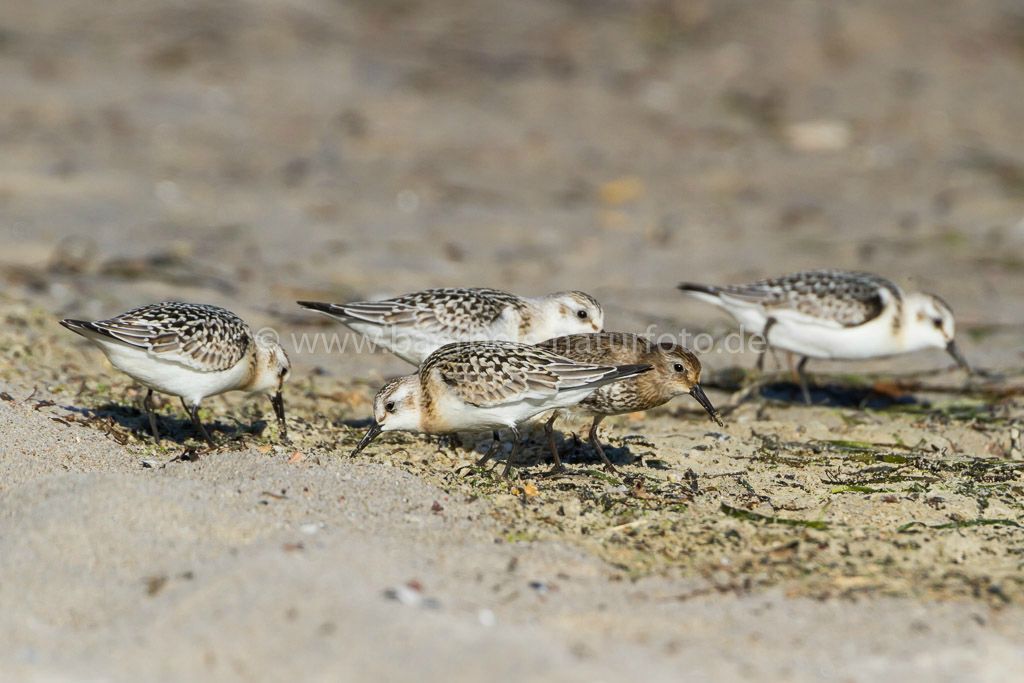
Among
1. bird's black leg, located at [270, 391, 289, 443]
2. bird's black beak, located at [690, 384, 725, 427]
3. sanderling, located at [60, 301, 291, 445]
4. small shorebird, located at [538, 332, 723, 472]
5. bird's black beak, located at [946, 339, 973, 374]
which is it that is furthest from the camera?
bird's black beak, located at [946, 339, 973, 374]

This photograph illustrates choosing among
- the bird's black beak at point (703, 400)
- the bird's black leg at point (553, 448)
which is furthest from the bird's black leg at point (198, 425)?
the bird's black beak at point (703, 400)

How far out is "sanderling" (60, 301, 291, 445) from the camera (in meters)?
6.04

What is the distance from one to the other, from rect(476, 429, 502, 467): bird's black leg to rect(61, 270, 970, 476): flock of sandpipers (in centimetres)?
3

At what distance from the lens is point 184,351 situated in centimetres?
611

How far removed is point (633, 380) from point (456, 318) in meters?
1.52

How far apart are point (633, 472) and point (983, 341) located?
177 inches

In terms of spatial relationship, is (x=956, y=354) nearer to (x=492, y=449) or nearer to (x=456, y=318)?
(x=456, y=318)

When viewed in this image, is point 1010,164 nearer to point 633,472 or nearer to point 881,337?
point 881,337

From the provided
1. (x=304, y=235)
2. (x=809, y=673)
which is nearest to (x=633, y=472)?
(x=809, y=673)

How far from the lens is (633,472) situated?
20.3ft

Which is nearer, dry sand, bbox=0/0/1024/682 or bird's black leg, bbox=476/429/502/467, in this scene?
dry sand, bbox=0/0/1024/682

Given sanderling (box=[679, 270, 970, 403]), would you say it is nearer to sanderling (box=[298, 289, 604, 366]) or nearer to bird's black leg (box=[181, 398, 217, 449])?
sanderling (box=[298, 289, 604, 366])

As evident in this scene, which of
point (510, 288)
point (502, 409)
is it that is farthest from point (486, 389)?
point (510, 288)

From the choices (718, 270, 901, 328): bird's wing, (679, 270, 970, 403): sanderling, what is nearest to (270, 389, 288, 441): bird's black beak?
(679, 270, 970, 403): sanderling
